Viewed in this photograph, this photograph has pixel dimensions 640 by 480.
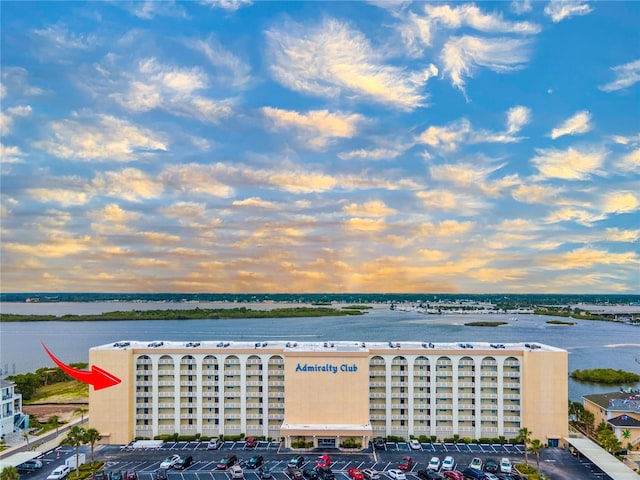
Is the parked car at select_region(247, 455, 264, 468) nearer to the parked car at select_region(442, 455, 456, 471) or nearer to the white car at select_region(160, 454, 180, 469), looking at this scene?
the white car at select_region(160, 454, 180, 469)

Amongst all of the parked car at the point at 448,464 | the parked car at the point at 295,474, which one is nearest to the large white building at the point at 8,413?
the parked car at the point at 295,474

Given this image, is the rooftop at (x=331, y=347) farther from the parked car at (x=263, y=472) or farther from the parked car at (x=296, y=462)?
the parked car at (x=263, y=472)

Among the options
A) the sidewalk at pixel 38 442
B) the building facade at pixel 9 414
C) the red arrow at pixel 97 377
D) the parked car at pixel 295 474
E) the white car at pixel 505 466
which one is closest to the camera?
the parked car at pixel 295 474

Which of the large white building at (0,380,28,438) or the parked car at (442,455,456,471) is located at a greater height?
the large white building at (0,380,28,438)

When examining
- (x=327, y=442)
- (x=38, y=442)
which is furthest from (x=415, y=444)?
(x=38, y=442)

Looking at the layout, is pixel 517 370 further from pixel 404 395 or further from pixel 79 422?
pixel 79 422

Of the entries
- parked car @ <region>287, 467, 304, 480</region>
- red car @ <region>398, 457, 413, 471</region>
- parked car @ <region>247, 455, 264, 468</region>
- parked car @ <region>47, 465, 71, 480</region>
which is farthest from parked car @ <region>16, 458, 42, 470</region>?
red car @ <region>398, 457, 413, 471</region>
